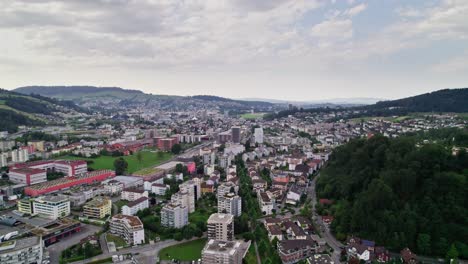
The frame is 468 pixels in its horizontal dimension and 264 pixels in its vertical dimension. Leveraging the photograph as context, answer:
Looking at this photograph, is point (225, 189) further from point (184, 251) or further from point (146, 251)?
point (146, 251)

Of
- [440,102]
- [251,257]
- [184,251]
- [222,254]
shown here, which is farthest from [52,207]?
[440,102]

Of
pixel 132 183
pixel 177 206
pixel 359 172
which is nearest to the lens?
pixel 177 206

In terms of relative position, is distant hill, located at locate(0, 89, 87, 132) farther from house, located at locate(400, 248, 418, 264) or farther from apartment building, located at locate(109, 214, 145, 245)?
house, located at locate(400, 248, 418, 264)

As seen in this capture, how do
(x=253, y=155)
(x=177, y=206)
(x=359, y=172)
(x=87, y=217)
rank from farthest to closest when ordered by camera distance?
1. (x=253, y=155)
2. (x=359, y=172)
3. (x=87, y=217)
4. (x=177, y=206)

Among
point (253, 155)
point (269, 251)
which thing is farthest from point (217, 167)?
point (269, 251)

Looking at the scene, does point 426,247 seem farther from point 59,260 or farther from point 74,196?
point 74,196

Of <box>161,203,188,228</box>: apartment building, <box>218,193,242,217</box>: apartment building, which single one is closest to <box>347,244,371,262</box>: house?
<box>218,193,242,217</box>: apartment building

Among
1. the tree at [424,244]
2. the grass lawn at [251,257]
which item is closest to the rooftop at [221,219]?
the grass lawn at [251,257]
